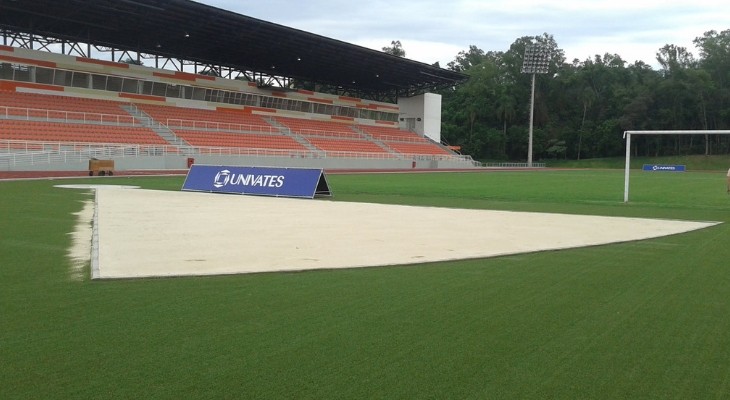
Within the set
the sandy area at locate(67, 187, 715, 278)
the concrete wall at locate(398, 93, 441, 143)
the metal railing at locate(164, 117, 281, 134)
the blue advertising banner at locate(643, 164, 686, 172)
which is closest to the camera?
the sandy area at locate(67, 187, 715, 278)

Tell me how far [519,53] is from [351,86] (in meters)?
51.3

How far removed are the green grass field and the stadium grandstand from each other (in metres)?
33.8

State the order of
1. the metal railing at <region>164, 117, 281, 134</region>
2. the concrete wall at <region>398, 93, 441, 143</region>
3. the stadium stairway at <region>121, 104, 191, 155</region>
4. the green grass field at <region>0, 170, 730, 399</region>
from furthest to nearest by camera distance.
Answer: the concrete wall at <region>398, 93, 441, 143</region> → the metal railing at <region>164, 117, 281, 134</region> → the stadium stairway at <region>121, 104, 191, 155</region> → the green grass field at <region>0, 170, 730, 399</region>

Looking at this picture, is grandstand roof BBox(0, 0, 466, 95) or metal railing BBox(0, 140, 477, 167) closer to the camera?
metal railing BBox(0, 140, 477, 167)

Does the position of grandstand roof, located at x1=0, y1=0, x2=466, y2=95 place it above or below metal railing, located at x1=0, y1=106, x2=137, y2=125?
above

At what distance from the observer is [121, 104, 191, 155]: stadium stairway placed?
48344 mm

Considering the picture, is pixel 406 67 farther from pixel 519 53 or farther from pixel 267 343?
pixel 267 343

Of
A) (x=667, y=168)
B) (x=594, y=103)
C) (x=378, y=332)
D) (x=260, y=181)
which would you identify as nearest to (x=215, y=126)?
(x=260, y=181)

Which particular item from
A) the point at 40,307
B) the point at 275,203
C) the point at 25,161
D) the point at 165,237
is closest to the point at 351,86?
the point at 25,161

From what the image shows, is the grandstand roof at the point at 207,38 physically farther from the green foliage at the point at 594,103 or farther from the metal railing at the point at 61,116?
the green foliage at the point at 594,103

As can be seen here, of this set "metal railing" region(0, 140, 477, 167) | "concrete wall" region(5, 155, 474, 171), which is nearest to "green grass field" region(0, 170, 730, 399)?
"metal railing" region(0, 140, 477, 167)

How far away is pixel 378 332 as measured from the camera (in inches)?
203

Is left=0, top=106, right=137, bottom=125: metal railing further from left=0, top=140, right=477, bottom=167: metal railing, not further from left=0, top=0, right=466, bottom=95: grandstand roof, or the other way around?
left=0, top=0, right=466, bottom=95: grandstand roof

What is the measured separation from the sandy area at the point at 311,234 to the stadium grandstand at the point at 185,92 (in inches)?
1017
